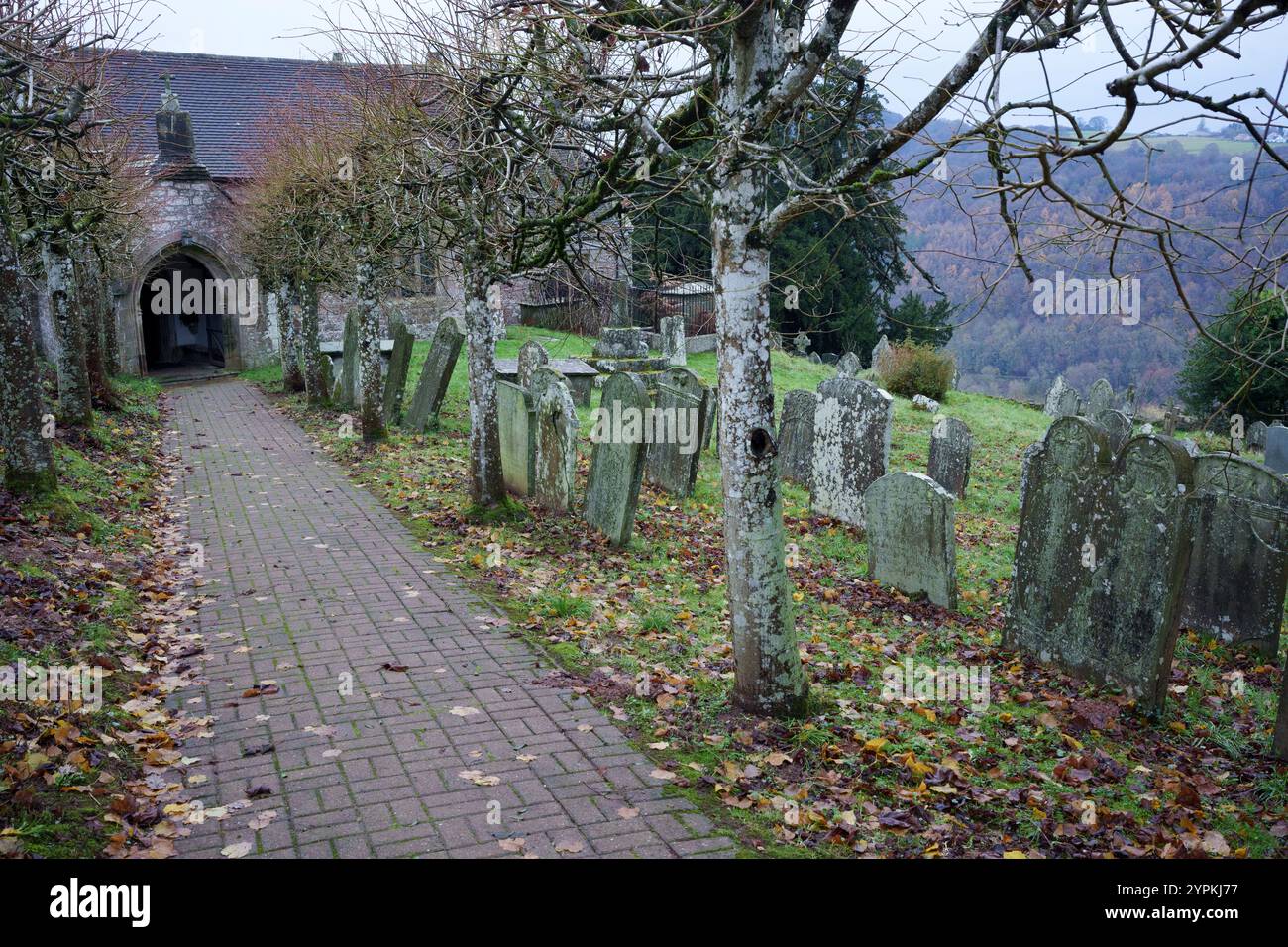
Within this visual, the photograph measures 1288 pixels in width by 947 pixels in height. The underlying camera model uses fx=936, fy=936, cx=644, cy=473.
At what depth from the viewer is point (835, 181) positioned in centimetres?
523

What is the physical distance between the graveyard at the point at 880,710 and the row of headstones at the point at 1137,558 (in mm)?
227

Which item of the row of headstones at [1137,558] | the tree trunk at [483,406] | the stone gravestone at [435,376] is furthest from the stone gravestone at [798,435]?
the row of headstones at [1137,558]

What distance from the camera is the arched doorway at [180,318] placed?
3095 centimetres

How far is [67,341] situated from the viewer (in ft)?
49.9

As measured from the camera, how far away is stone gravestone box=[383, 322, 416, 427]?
57.4 feet

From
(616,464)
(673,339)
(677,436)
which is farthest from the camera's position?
(673,339)

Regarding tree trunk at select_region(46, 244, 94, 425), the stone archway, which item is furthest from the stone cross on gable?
tree trunk at select_region(46, 244, 94, 425)

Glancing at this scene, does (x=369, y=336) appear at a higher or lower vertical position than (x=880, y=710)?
higher

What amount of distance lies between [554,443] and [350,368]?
10.0m

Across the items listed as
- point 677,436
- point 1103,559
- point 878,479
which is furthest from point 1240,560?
point 677,436

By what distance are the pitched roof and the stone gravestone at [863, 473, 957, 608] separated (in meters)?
26.1

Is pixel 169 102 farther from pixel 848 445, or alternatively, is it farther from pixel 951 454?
pixel 951 454

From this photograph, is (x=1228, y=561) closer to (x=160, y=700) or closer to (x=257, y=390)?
(x=160, y=700)

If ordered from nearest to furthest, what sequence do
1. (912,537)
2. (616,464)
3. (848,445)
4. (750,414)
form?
(750,414) → (912,537) → (616,464) → (848,445)
